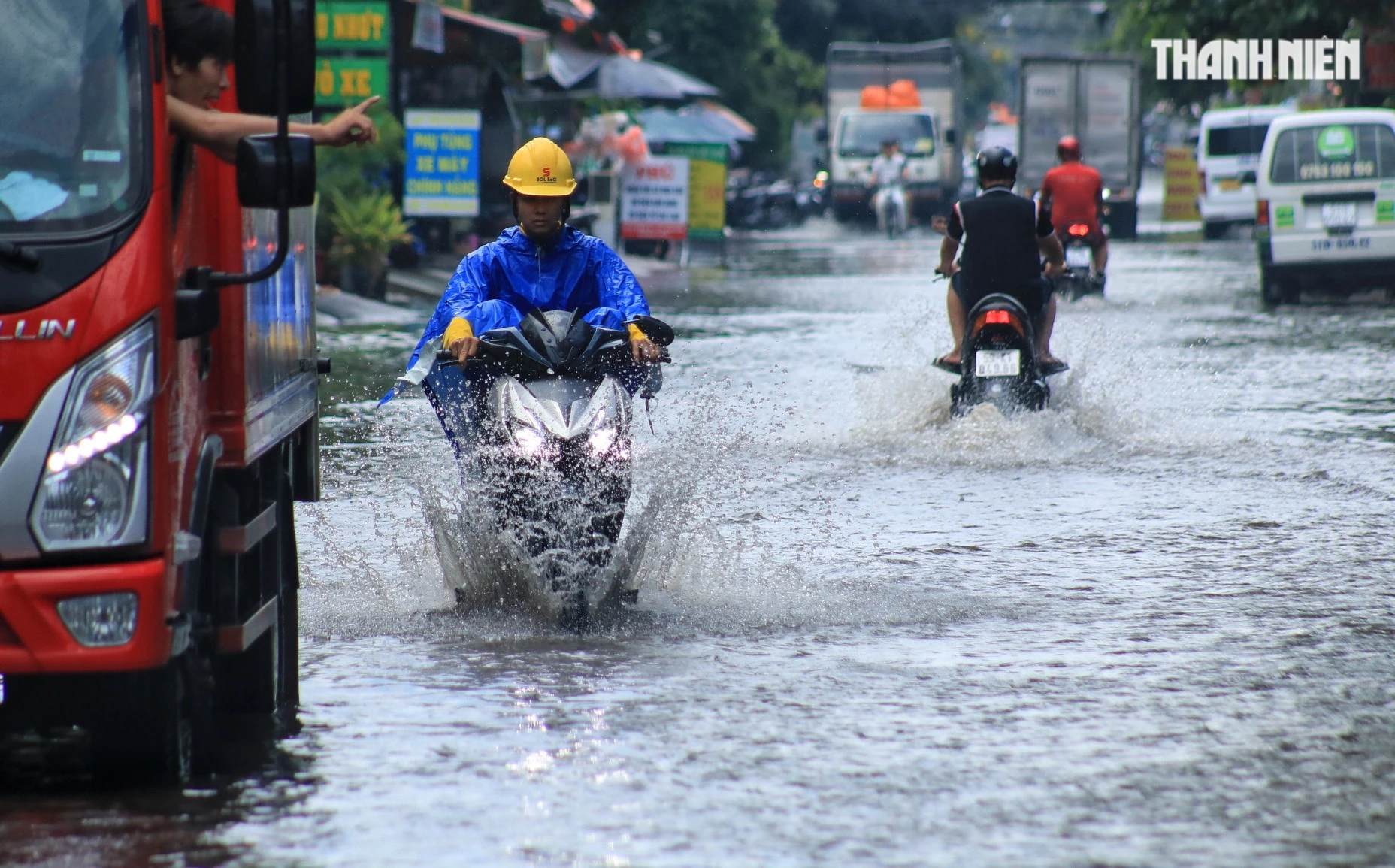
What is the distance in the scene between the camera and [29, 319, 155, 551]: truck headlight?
4.64 m

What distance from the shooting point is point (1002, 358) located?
40.3ft

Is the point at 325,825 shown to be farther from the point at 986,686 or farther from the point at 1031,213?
the point at 1031,213

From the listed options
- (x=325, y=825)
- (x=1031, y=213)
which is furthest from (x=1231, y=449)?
(x=325, y=825)

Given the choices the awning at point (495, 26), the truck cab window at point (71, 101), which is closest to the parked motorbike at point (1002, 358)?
the truck cab window at point (71, 101)

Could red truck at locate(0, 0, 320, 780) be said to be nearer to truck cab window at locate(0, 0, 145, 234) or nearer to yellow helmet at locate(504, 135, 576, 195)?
A: truck cab window at locate(0, 0, 145, 234)

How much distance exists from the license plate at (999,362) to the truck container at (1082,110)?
99.6ft

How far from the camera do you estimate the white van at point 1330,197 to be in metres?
21.6

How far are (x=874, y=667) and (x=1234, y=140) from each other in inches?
1377

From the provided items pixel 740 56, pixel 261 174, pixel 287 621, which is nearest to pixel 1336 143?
pixel 287 621

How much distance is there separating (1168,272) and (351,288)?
36.7 feet

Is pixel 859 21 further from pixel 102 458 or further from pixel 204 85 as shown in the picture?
pixel 102 458

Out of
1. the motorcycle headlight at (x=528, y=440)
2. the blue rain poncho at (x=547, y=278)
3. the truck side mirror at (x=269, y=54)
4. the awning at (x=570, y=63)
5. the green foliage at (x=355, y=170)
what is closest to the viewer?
the truck side mirror at (x=269, y=54)

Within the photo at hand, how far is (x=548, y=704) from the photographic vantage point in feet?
20.3

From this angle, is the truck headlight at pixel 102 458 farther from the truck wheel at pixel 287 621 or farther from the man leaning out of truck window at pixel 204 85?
the truck wheel at pixel 287 621
